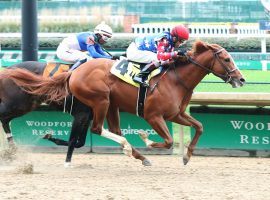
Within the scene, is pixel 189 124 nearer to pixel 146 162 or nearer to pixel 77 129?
pixel 146 162

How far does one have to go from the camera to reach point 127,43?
2206cm

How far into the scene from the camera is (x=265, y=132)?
921 centimetres

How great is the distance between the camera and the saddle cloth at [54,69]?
866cm

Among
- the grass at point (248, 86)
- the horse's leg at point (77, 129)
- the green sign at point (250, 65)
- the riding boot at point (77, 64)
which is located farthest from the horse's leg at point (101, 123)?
the green sign at point (250, 65)

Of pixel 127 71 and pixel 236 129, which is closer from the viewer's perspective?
Answer: pixel 127 71

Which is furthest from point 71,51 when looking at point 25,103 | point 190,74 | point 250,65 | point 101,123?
point 250,65

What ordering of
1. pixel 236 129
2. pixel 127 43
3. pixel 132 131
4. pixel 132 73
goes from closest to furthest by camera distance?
pixel 132 73 < pixel 236 129 < pixel 132 131 < pixel 127 43

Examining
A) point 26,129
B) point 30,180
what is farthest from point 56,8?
point 30,180

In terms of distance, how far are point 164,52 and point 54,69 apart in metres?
1.49

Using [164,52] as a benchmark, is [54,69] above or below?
below

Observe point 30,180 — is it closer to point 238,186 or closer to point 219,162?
point 238,186

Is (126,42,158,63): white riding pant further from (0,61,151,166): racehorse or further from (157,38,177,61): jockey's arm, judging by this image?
(0,61,151,166): racehorse

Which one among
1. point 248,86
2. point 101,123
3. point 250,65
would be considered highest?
point 101,123

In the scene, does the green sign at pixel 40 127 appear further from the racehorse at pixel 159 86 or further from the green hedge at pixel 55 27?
the green hedge at pixel 55 27
